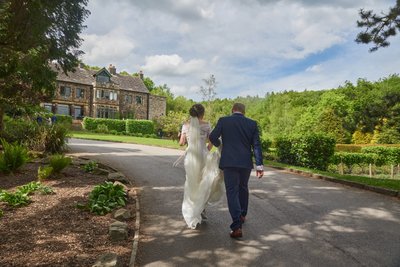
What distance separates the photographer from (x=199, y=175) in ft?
20.4

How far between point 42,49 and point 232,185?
20.8 feet

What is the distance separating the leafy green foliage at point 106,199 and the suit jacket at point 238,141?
264 centimetres

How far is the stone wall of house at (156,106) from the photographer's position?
210ft

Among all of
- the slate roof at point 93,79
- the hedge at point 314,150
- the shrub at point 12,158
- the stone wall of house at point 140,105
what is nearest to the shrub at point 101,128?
the slate roof at point 93,79

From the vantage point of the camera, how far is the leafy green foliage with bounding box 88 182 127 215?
6801 millimetres

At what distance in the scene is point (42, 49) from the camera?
29.3 feet

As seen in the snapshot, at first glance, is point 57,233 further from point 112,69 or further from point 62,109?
point 112,69

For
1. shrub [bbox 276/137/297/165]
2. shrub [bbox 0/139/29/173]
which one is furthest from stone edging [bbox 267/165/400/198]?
shrub [bbox 0/139/29/173]

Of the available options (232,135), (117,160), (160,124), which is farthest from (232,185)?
(160,124)

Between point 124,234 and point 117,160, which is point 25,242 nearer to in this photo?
point 124,234

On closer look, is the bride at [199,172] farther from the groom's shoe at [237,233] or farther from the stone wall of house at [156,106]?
the stone wall of house at [156,106]

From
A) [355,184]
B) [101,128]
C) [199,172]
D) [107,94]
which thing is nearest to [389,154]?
[355,184]

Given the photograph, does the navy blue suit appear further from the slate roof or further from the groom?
the slate roof

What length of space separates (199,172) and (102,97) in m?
53.8
